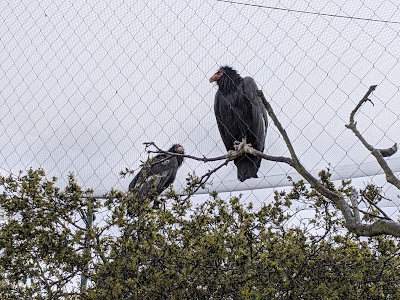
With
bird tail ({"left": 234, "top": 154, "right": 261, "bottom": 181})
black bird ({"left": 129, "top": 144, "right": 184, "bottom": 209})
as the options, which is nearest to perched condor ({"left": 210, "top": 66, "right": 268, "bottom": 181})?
bird tail ({"left": 234, "top": 154, "right": 261, "bottom": 181})

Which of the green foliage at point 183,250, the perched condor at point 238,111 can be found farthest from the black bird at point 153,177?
the perched condor at point 238,111

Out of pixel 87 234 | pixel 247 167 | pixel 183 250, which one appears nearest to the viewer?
pixel 183 250

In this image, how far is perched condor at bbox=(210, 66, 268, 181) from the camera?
2.32 meters

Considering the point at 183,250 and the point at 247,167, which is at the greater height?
the point at 247,167

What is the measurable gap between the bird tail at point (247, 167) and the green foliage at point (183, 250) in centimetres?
36

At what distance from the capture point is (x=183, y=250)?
1581 millimetres

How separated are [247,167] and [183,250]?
62 centimetres

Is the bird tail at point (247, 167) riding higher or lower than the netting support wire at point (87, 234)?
higher

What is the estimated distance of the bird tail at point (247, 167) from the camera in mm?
2098

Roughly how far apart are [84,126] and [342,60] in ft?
2.51

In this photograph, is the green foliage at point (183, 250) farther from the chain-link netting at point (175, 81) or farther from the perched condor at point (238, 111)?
the perched condor at point (238, 111)

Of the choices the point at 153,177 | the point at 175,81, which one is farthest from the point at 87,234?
the point at 175,81

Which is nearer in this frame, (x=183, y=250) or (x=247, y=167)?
(x=183, y=250)

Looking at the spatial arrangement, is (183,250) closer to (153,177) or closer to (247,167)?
(153,177)
